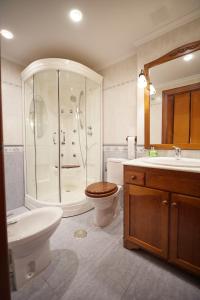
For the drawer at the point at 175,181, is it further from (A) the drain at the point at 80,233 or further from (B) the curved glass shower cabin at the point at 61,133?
(B) the curved glass shower cabin at the point at 61,133

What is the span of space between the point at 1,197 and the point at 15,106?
2059 millimetres

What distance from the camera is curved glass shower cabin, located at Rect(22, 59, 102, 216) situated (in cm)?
206

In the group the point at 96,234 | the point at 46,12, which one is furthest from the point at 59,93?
the point at 96,234

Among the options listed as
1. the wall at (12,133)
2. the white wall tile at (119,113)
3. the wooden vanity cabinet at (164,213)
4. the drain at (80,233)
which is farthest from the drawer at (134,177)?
the wall at (12,133)

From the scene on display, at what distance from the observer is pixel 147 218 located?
1210mm

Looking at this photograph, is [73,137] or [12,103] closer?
[12,103]

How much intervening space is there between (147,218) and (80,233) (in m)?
0.80

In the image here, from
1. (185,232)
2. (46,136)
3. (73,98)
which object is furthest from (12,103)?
(185,232)

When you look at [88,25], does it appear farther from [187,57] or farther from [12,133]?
[12,133]

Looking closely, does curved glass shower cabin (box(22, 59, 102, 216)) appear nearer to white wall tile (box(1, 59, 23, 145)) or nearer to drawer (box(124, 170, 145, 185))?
white wall tile (box(1, 59, 23, 145))

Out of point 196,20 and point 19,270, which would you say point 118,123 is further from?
point 19,270

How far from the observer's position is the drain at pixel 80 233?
1555 mm

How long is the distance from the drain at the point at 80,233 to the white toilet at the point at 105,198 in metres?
0.18

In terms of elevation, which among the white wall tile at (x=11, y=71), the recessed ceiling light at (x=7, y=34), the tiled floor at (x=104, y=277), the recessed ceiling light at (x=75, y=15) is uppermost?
the recessed ceiling light at (x=7, y=34)
